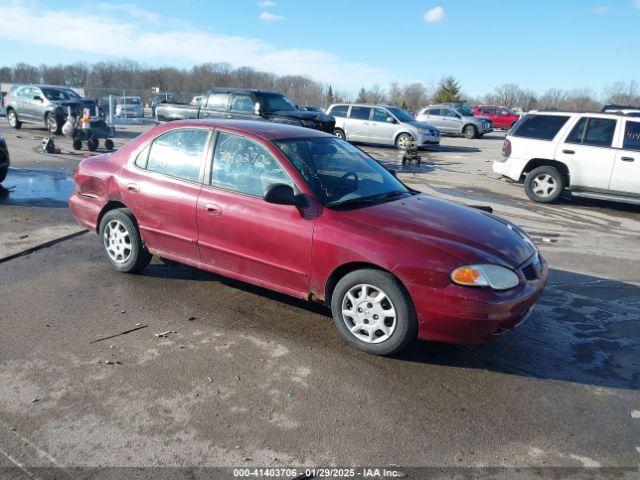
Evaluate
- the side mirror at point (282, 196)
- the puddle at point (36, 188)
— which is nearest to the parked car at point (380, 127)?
the puddle at point (36, 188)

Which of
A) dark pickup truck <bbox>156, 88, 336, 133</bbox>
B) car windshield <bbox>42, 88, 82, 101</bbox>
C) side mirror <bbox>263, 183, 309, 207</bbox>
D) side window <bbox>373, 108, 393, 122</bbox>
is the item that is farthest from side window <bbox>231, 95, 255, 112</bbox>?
side mirror <bbox>263, 183, 309, 207</bbox>

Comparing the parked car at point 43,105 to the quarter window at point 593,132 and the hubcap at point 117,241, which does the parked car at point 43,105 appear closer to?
the hubcap at point 117,241

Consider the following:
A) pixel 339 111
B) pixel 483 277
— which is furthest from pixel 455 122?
pixel 483 277

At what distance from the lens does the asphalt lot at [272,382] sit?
290 cm

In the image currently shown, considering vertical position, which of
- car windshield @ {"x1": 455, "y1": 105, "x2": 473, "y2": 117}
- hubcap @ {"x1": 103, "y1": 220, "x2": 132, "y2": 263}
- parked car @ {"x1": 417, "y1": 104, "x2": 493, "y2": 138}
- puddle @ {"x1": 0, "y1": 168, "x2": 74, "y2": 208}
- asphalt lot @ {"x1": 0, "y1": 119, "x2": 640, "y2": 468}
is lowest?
asphalt lot @ {"x1": 0, "y1": 119, "x2": 640, "y2": 468}

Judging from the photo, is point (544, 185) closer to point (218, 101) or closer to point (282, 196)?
point (282, 196)

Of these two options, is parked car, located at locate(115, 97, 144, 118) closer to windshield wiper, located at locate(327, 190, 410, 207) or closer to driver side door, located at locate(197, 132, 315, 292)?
driver side door, located at locate(197, 132, 315, 292)

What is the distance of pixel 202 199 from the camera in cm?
464

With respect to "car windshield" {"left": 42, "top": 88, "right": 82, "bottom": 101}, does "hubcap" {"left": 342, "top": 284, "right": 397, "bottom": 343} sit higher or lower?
lower

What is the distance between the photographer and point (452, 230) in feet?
13.2

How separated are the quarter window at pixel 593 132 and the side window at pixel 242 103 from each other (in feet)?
29.6

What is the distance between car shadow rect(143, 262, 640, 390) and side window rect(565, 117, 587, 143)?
213 inches

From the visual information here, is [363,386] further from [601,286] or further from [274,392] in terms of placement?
[601,286]

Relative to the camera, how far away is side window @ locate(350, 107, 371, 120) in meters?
20.1
